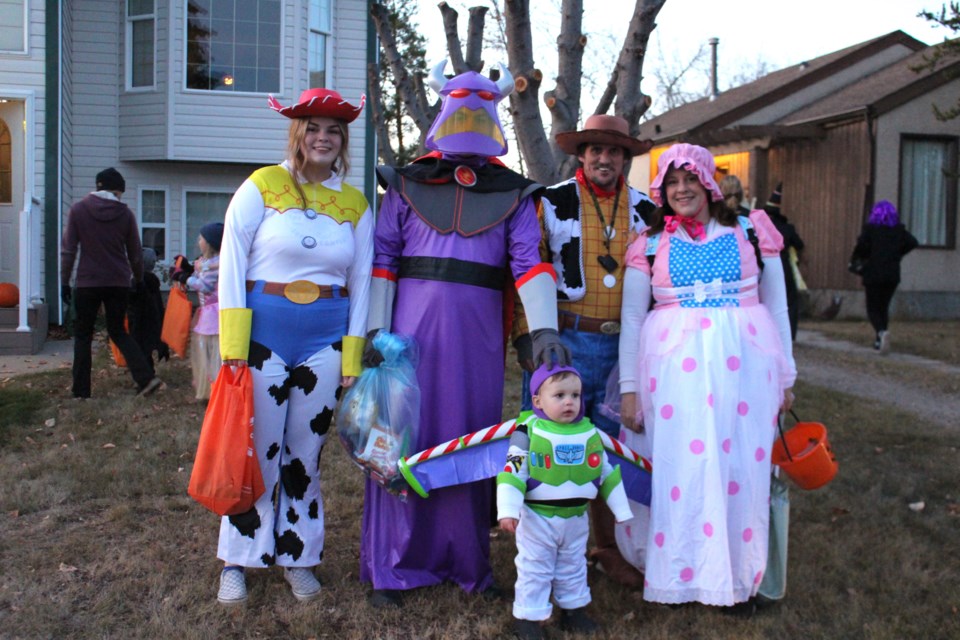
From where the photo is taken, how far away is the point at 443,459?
3.35m

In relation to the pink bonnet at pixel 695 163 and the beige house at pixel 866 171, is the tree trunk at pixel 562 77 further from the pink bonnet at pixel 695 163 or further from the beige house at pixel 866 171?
the beige house at pixel 866 171

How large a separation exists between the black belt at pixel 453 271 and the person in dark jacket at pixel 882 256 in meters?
8.40

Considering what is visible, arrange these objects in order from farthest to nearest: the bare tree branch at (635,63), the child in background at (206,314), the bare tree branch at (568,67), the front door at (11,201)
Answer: the front door at (11,201)
the child in background at (206,314)
the bare tree branch at (568,67)
the bare tree branch at (635,63)

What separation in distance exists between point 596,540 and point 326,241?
6.17 ft

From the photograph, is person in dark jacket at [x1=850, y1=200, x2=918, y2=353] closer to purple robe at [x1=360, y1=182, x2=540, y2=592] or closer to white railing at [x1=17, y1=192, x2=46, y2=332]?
purple robe at [x1=360, y1=182, x2=540, y2=592]

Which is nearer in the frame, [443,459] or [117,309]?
[443,459]

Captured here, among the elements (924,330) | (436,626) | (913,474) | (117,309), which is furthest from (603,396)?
(924,330)

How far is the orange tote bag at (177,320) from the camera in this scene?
797 cm

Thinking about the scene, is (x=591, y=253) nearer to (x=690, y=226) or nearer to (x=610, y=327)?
(x=610, y=327)

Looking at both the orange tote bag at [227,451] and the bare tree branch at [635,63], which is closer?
the orange tote bag at [227,451]

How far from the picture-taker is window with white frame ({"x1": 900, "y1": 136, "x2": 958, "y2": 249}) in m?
15.3

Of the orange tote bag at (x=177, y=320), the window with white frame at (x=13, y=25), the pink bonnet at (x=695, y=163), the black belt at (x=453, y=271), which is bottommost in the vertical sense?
the orange tote bag at (x=177, y=320)

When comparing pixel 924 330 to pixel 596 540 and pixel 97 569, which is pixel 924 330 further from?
pixel 97 569

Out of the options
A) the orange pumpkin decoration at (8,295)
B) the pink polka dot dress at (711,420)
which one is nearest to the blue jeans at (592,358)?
the pink polka dot dress at (711,420)
